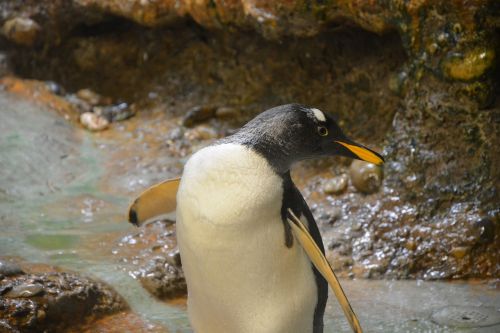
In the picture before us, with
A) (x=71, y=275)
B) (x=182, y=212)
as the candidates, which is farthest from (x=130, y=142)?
(x=182, y=212)

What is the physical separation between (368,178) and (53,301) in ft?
5.69

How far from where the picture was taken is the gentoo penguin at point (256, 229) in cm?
210

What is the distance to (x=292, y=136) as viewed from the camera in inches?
87.7

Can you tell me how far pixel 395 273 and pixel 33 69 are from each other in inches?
121

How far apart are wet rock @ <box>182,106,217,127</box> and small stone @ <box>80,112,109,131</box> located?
54 cm

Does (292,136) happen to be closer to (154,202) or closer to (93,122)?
(154,202)

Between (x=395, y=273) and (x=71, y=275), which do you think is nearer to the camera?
(x=71, y=275)

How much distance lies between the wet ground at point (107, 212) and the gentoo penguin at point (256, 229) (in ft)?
1.38

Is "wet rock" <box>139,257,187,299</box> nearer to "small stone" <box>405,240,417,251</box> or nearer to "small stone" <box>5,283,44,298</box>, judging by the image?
"small stone" <box>5,283,44,298</box>

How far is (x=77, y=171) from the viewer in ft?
13.6

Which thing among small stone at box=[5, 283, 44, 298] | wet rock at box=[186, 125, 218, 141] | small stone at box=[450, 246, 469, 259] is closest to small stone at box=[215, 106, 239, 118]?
wet rock at box=[186, 125, 218, 141]

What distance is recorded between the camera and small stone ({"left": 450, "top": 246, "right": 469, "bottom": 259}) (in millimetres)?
3217

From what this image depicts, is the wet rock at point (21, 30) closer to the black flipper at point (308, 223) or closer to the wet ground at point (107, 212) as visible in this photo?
the wet ground at point (107, 212)

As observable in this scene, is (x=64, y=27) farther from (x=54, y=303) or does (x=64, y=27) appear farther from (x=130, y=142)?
(x=54, y=303)
